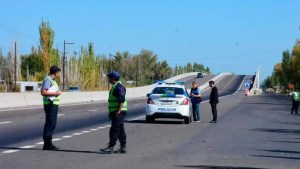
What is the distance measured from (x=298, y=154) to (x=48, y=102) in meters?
5.62

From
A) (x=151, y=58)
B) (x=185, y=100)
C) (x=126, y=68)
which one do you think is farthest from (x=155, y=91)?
(x=151, y=58)

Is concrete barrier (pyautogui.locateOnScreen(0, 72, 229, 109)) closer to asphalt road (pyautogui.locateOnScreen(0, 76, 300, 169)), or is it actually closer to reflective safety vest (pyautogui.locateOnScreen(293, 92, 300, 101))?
reflective safety vest (pyautogui.locateOnScreen(293, 92, 300, 101))

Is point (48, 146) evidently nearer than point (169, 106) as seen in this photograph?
Yes

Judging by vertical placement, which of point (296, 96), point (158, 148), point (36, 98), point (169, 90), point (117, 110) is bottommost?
point (158, 148)

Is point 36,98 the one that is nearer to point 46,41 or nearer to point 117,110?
point 117,110

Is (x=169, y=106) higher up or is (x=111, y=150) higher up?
(x=169, y=106)

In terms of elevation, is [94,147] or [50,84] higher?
[50,84]

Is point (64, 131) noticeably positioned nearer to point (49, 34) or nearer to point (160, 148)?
point (160, 148)

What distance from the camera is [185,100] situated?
85.6 ft

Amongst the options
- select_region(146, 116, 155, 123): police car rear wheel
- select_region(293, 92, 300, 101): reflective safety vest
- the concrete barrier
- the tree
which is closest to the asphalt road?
select_region(146, 116, 155, 123): police car rear wheel

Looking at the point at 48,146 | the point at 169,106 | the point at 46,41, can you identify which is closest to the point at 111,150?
the point at 48,146

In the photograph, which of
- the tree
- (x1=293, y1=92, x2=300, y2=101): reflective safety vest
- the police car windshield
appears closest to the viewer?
the police car windshield

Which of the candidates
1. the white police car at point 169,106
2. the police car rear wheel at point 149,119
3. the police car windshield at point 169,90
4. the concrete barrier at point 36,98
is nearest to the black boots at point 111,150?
the white police car at point 169,106

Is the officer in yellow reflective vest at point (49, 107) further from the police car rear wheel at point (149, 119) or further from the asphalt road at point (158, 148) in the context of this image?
the police car rear wheel at point (149, 119)
